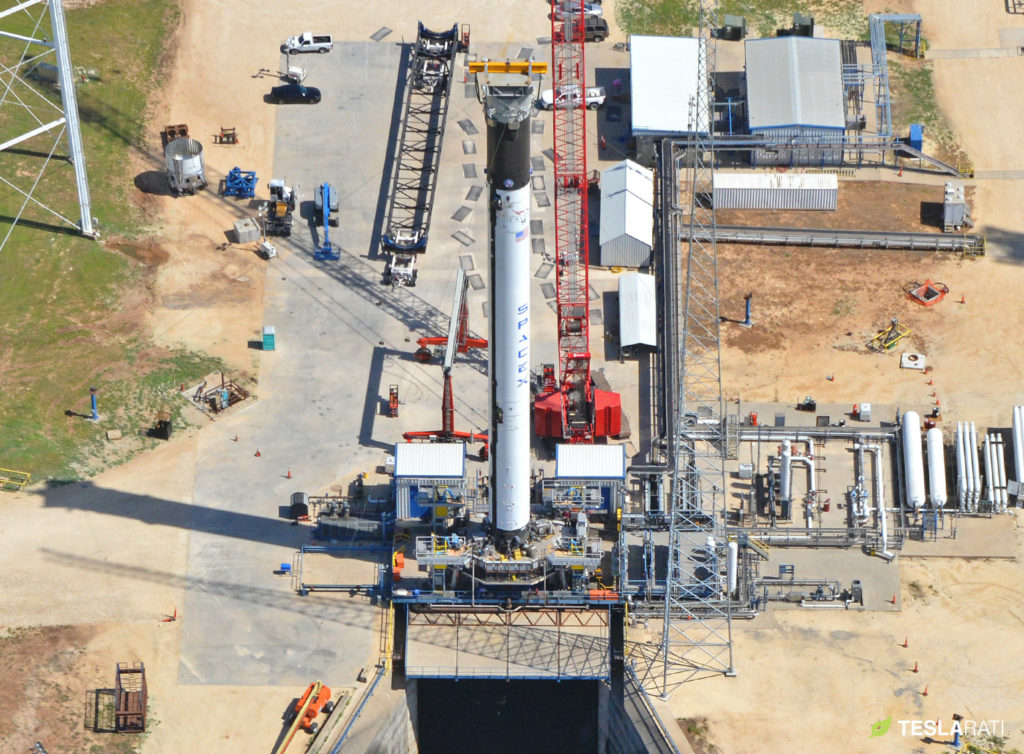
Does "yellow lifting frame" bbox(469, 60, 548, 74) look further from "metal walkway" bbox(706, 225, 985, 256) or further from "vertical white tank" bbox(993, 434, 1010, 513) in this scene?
"metal walkway" bbox(706, 225, 985, 256)

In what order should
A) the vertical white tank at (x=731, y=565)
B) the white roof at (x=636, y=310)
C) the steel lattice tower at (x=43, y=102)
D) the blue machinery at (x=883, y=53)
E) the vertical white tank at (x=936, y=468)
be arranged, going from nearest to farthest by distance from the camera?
the vertical white tank at (x=731, y=565) → the vertical white tank at (x=936, y=468) → the steel lattice tower at (x=43, y=102) → the white roof at (x=636, y=310) → the blue machinery at (x=883, y=53)

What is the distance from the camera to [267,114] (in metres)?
185

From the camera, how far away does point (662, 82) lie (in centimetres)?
18512

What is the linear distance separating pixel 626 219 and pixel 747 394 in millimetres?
17730

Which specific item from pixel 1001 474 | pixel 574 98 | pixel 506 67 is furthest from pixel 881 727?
pixel 574 98

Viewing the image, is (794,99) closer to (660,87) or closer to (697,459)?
(660,87)

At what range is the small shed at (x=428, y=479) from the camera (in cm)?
15238

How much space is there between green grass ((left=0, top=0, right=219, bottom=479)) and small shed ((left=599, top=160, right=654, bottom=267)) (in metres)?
32.6

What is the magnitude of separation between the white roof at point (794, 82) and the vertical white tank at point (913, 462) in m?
32.8

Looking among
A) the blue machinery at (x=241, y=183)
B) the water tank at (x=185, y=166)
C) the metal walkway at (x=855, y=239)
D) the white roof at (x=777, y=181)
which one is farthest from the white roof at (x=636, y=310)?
the water tank at (x=185, y=166)

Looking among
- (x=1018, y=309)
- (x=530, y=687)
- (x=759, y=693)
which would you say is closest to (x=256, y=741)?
(x=530, y=687)

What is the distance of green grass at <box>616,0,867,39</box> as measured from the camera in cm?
19538

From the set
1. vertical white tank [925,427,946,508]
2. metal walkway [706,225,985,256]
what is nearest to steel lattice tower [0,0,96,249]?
metal walkway [706,225,985,256]

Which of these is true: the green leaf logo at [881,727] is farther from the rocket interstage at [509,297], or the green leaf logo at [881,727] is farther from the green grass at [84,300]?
the green grass at [84,300]
